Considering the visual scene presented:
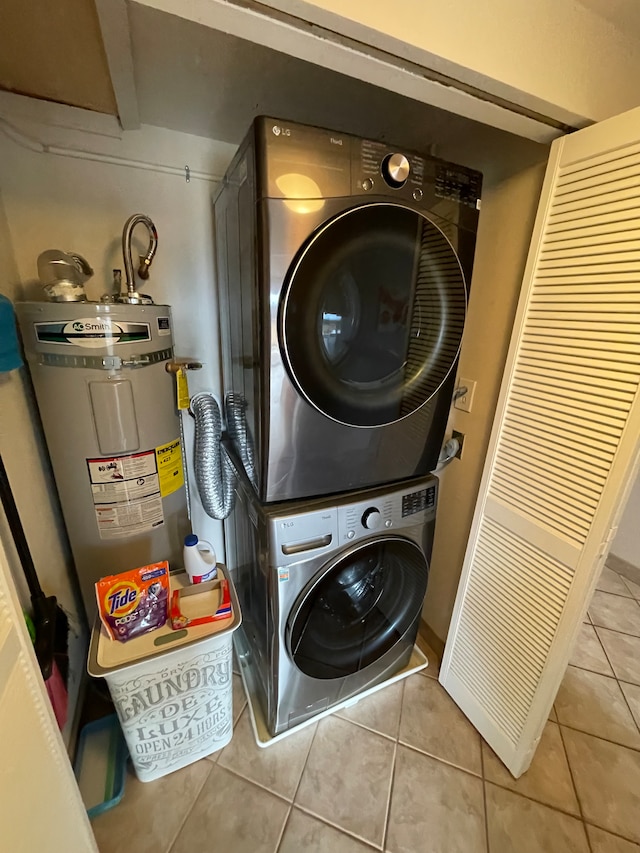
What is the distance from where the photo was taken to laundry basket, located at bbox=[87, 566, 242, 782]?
38.8 inches

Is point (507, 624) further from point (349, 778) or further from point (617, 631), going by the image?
point (617, 631)

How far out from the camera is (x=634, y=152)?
78 centimetres

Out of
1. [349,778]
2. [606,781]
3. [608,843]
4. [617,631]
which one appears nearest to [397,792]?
[349,778]

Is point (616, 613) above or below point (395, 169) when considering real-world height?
below

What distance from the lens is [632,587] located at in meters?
2.12

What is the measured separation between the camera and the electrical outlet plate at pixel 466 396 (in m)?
1.30

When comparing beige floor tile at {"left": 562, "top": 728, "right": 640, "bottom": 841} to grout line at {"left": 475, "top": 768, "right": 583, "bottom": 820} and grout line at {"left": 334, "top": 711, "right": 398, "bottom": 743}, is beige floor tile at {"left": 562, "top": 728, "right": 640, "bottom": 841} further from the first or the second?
grout line at {"left": 334, "top": 711, "right": 398, "bottom": 743}

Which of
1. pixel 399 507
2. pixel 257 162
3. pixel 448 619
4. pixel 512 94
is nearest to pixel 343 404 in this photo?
pixel 399 507

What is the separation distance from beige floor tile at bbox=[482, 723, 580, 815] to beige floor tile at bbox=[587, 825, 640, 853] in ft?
0.18

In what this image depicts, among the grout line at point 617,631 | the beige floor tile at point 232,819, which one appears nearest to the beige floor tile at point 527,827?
the beige floor tile at point 232,819

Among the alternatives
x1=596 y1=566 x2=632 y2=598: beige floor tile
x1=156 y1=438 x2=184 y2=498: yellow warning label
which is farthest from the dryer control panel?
x1=596 y1=566 x2=632 y2=598: beige floor tile

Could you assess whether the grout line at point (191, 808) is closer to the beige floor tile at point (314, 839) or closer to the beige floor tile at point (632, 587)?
the beige floor tile at point (314, 839)

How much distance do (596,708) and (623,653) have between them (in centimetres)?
41

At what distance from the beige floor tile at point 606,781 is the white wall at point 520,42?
6.37 ft
